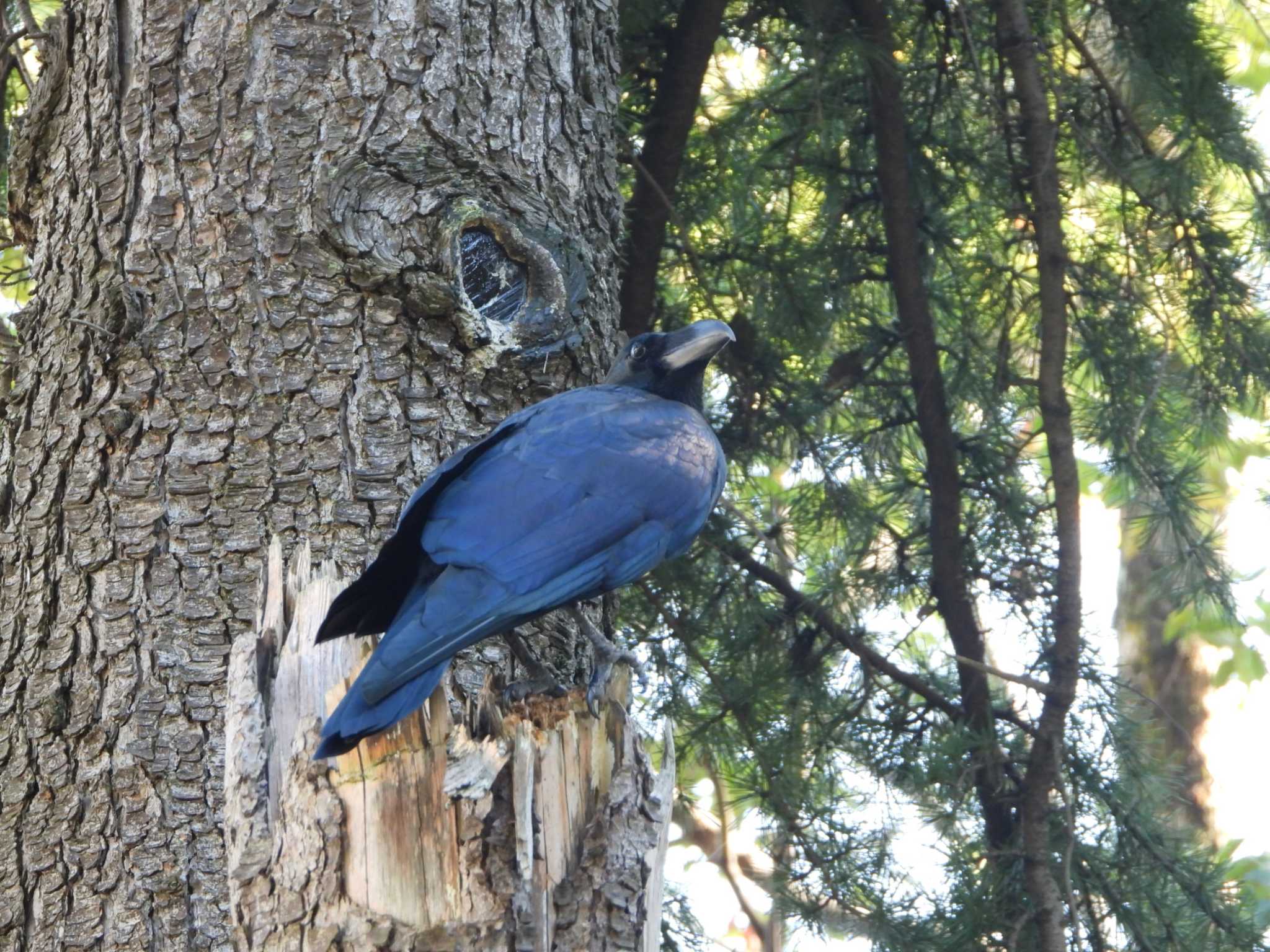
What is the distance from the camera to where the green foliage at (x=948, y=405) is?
3514mm

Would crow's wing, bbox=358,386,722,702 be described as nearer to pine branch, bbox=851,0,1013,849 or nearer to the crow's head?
the crow's head

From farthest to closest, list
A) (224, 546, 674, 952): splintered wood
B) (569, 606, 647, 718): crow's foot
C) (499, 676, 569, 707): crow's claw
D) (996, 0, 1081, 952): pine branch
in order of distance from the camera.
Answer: (996, 0, 1081, 952): pine branch < (569, 606, 647, 718): crow's foot < (499, 676, 569, 707): crow's claw < (224, 546, 674, 952): splintered wood

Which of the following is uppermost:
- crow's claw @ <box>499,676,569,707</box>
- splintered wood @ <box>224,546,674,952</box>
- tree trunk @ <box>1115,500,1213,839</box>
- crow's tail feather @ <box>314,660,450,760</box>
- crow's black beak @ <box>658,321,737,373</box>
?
tree trunk @ <box>1115,500,1213,839</box>

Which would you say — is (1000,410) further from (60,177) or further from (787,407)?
(60,177)

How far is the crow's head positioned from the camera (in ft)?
10.2

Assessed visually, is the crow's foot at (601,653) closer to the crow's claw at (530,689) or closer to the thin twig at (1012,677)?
the crow's claw at (530,689)

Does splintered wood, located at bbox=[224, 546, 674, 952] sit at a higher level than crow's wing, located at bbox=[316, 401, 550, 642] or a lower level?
lower

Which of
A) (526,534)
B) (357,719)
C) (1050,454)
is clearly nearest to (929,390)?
(1050,454)

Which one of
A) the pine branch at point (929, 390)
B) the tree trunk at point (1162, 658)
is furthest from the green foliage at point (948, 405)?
the tree trunk at point (1162, 658)

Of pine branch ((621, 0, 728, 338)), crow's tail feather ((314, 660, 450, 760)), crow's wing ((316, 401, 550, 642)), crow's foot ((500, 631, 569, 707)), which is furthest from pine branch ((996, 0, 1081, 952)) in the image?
crow's tail feather ((314, 660, 450, 760))

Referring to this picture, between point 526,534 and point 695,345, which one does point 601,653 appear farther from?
point 695,345

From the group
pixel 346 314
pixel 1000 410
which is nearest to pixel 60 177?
pixel 346 314

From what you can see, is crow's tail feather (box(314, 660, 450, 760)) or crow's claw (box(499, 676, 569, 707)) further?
crow's claw (box(499, 676, 569, 707))

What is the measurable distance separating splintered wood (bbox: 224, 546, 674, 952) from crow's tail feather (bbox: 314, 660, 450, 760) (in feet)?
0.15
